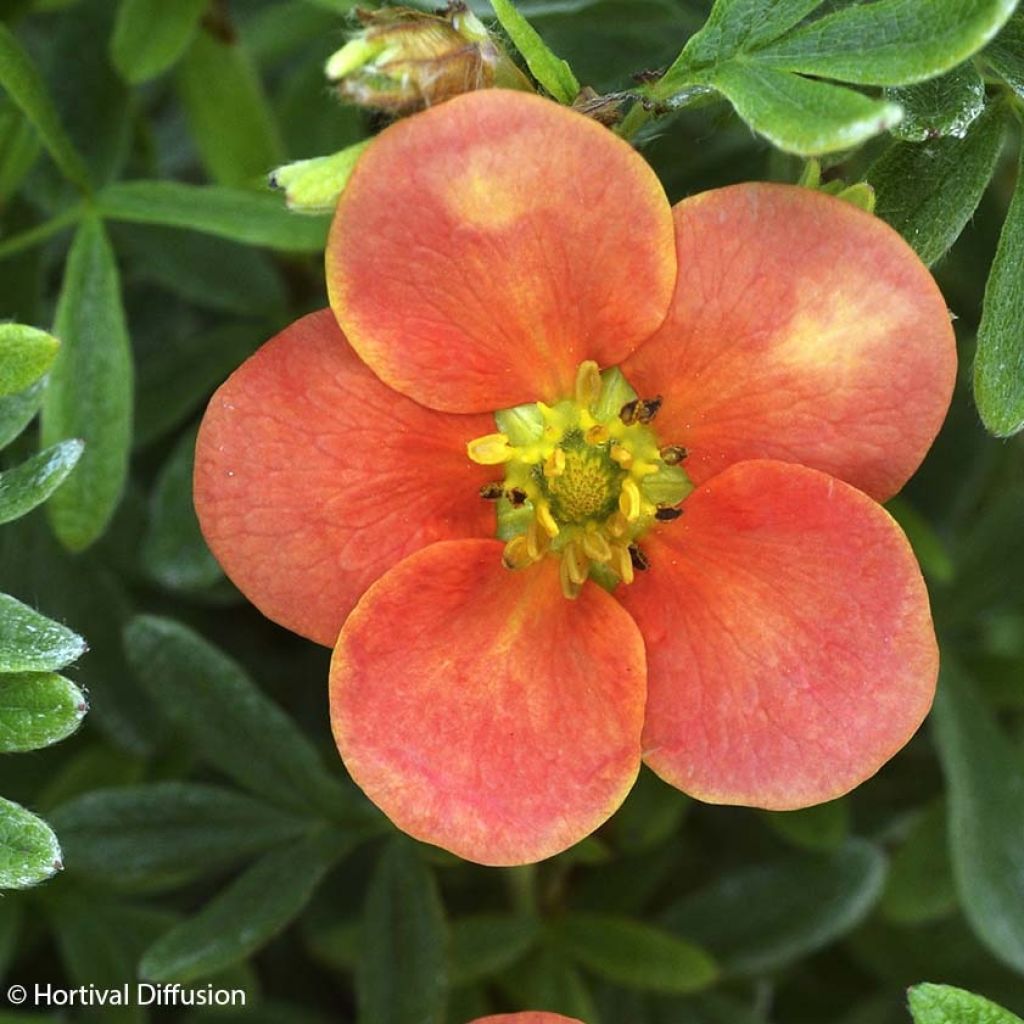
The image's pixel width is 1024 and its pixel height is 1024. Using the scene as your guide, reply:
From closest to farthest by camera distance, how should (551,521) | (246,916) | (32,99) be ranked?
(551,521) < (32,99) < (246,916)

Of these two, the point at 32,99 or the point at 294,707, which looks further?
the point at 294,707

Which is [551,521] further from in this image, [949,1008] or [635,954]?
[635,954]

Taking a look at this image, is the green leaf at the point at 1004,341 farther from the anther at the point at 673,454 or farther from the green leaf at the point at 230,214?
the green leaf at the point at 230,214

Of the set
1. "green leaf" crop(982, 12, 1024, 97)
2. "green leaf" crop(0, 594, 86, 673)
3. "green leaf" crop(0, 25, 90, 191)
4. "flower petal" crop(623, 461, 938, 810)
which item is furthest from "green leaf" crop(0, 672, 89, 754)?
"green leaf" crop(982, 12, 1024, 97)

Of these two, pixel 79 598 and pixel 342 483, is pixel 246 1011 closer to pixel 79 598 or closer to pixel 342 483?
pixel 79 598

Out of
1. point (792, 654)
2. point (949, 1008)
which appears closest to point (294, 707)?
point (792, 654)

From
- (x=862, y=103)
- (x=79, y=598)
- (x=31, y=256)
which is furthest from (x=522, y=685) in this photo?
(x=31, y=256)

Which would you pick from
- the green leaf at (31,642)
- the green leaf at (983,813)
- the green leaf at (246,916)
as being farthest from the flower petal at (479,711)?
the green leaf at (983,813)
